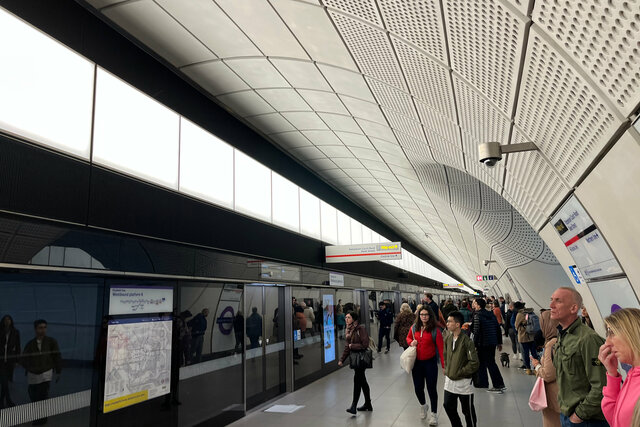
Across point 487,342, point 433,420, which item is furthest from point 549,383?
point 487,342

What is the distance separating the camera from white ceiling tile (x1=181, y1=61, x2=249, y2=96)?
24.5ft

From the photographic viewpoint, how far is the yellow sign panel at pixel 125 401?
542cm

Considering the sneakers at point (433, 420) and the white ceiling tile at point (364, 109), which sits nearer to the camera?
the sneakers at point (433, 420)

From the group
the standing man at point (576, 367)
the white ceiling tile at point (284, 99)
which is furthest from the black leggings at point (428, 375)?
the white ceiling tile at point (284, 99)

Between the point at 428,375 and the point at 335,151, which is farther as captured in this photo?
the point at 335,151

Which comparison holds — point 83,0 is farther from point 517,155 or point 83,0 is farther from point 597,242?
point 597,242

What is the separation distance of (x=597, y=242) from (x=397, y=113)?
384 centimetres

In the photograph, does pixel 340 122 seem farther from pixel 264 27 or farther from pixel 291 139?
pixel 264 27

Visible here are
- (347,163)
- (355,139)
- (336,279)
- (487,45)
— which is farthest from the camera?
(336,279)

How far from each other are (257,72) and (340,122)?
2389mm

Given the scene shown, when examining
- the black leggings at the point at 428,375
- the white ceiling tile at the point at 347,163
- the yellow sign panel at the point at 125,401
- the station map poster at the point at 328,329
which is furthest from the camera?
the station map poster at the point at 328,329

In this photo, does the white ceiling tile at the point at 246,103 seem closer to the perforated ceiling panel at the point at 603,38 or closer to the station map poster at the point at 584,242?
the station map poster at the point at 584,242

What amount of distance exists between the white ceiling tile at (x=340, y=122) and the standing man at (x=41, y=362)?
20.3 feet

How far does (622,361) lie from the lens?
2283 mm
